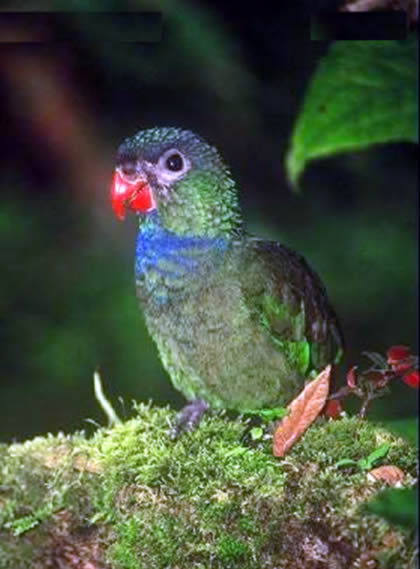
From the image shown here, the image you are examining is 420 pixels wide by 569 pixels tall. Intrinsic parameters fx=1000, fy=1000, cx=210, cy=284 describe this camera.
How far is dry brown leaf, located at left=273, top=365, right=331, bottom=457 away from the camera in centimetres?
166

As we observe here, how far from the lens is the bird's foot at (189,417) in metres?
1.75

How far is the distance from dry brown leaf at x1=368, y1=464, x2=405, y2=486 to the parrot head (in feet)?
1.91

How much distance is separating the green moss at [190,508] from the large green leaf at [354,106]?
70 cm

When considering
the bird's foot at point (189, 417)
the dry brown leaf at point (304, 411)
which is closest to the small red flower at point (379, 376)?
the dry brown leaf at point (304, 411)

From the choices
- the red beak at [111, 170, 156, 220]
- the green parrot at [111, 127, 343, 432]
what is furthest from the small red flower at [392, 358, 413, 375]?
the red beak at [111, 170, 156, 220]

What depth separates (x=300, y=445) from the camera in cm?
168

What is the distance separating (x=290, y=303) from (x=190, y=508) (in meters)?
0.49

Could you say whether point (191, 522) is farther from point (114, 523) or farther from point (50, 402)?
point (50, 402)

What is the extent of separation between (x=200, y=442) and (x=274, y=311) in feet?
1.09

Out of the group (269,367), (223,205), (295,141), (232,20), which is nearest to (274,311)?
(269,367)

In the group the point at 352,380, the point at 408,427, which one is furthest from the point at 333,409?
the point at 408,427

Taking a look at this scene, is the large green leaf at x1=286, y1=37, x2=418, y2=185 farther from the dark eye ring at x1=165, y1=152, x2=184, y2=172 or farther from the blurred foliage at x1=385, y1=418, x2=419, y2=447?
the dark eye ring at x1=165, y1=152, x2=184, y2=172

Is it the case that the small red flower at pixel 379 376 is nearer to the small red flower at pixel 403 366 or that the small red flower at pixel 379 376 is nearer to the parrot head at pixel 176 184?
the small red flower at pixel 403 366

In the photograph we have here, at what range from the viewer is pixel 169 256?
1945 millimetres
